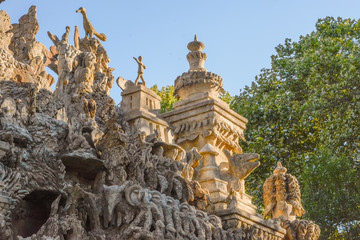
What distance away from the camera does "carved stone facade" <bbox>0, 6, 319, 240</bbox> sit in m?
11.3

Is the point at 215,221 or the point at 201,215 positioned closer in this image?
the point at 201,215

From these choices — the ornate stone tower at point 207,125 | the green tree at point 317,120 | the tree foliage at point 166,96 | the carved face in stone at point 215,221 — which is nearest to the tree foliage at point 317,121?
the green tree at point 317,120

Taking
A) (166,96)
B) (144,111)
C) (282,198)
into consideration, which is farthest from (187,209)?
(166,96)

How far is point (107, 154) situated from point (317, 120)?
13.6 m

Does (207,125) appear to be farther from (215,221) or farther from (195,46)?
(215,221)

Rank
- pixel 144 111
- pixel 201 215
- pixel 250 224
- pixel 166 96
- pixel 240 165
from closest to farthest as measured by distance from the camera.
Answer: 1. pixel 201 215
2. pixel 250 224
3. pixel 144 111
4. pixel 240 165
5. pixel 166 96

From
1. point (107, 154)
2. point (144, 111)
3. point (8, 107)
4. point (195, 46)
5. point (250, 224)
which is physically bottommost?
point (250, 224)

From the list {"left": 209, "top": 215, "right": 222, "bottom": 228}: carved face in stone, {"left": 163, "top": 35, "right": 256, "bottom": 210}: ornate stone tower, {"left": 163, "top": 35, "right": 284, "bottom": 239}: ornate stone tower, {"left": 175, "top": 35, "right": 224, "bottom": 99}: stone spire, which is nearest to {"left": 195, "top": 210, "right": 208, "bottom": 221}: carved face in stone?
{"left": 209, "top": 215, "right": 222, "bottom": 228}: carved face in stone

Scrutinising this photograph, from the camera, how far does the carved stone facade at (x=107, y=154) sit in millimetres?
11320

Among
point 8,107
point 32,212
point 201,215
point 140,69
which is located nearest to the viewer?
point 32,212

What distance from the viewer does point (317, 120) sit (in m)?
24.7

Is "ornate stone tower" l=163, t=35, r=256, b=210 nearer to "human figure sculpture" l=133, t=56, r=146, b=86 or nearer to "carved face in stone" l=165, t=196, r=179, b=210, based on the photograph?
"human figure sculpture" l=133, t=56, r=146, b=86

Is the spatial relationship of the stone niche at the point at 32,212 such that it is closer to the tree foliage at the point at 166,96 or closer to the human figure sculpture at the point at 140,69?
the human figure sculpture at the point at 140,69

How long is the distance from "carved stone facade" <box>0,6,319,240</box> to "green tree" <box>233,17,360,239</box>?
6242mm
